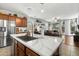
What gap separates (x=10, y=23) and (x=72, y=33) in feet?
3.70

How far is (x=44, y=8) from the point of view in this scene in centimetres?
189

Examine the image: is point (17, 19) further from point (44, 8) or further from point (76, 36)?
point (76, 36)

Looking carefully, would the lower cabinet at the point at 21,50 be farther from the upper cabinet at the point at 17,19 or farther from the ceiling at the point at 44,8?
the ceiling at the point at 44,8

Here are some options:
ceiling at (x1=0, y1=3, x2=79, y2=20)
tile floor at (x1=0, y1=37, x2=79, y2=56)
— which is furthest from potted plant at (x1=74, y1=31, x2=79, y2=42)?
ceiling at (x1=0, y1=3, x2=79, y2=20)

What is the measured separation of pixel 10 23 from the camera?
1.98 metres

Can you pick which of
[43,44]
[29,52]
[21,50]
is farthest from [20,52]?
[43,44]

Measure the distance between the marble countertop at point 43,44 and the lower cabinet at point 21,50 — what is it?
6cm

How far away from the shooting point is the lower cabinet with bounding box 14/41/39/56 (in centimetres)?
178

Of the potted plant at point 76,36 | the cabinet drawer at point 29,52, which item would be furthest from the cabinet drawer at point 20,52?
the potted plant at point 76,36

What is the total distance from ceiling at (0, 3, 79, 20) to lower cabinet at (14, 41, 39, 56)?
568 millimetres

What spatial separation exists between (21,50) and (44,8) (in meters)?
0.82

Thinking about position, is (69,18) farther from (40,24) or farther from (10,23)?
(10,23)

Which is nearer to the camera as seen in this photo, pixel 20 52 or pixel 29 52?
pixel 29 52

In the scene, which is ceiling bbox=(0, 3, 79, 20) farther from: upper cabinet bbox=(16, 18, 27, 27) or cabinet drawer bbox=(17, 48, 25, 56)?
cabinet drawer bbox=(17, 48, 25, 56)
